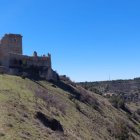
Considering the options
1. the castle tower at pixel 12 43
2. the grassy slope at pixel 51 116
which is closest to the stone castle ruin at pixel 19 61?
the castle tower at pixel 12 43

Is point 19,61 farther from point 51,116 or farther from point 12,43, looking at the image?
point 51,116

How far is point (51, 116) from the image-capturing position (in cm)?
6028

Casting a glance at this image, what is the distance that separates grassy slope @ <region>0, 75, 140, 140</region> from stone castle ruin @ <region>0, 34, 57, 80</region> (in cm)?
425

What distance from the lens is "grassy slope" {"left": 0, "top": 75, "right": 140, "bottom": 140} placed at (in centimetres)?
4788

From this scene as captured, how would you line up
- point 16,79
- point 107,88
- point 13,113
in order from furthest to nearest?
point 107,88
point 16,79
point 13,113

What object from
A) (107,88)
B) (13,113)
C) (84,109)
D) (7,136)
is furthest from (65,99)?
(107,88)

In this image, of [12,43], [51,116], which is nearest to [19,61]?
[12,43]

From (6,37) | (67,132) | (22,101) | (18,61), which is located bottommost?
(67,132)

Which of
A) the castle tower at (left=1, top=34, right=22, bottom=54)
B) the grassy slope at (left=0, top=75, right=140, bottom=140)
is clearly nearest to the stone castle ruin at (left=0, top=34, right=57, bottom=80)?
the castle tower at (left=1, top=34, right=22, bottom=54)

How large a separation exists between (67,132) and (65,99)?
71.5 feet

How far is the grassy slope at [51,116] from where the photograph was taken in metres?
47.9

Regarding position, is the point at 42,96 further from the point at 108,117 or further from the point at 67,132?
the point at 108,117

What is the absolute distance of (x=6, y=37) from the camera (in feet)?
306

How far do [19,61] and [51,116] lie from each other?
98.3 ft
